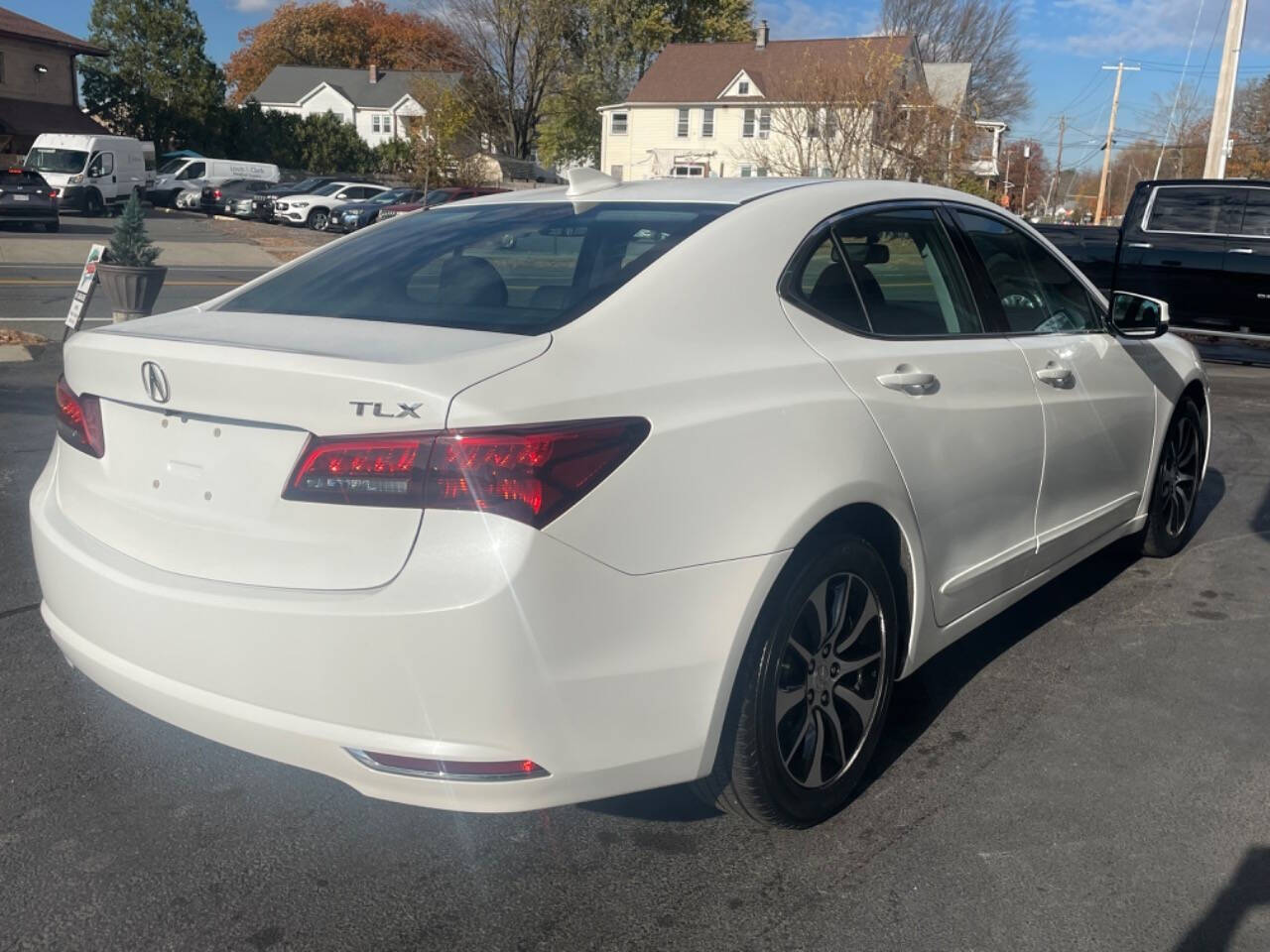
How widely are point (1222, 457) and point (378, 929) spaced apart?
24.0 ft

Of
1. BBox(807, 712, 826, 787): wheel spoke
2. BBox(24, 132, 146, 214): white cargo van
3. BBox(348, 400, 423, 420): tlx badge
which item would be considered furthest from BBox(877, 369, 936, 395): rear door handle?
BBox(24, 132, 146, 214): white cargo van

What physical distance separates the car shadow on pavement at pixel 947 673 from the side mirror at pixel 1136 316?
112 cm

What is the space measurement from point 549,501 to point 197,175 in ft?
156

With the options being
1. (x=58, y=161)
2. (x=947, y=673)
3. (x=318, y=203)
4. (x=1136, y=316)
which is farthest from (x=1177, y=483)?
(x=58, y=161)

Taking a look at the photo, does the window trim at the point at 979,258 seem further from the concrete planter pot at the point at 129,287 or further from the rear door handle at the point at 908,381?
the concrete planter pot at the point at 129,287

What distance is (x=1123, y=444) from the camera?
4.72 metres

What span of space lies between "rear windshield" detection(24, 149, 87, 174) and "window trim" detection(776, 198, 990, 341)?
38.0 meters

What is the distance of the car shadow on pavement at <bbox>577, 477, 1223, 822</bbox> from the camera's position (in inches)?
131

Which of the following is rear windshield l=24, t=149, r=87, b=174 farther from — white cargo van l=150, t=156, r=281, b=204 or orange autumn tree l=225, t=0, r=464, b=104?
orange autumn tree l=225, t=0, r=464, b=104

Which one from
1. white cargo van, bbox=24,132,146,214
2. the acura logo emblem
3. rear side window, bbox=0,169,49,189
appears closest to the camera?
the acura logo emblem

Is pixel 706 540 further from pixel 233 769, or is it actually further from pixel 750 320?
pixel 233 769

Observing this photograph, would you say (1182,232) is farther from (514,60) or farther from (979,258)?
(514,60)

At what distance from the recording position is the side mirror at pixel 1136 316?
4773 millimetres

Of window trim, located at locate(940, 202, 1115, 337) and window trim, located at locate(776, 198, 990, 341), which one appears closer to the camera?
window trim, located at locate(776, 198, 990, 341)
